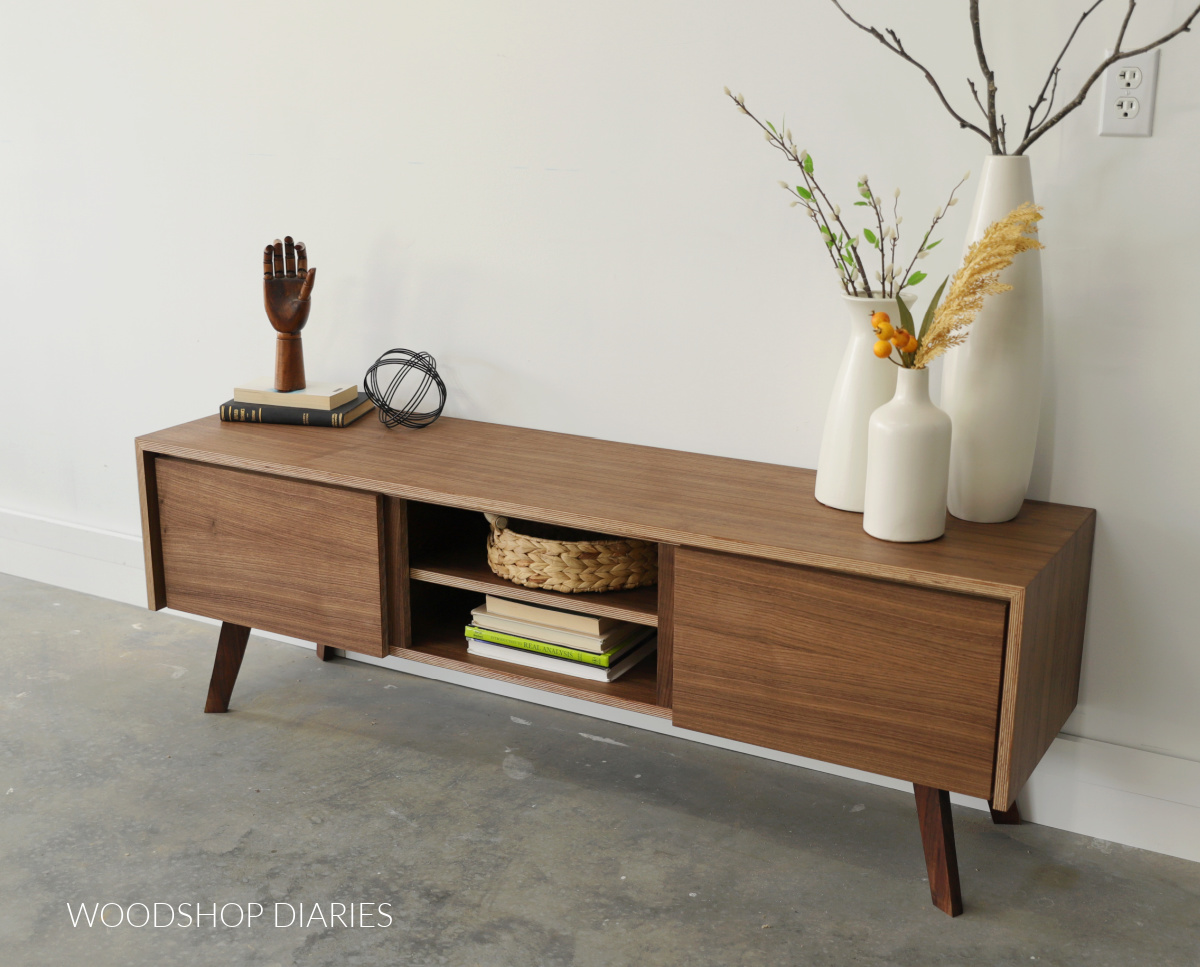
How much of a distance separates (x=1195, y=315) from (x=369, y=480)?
1322 millimetres

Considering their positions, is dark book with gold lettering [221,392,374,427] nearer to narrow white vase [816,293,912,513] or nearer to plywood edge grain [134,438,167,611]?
plywood edge grain [134,438,167,611]

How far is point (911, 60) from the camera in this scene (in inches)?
62.7

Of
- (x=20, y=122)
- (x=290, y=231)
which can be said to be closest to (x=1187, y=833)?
(x=290, y=231)

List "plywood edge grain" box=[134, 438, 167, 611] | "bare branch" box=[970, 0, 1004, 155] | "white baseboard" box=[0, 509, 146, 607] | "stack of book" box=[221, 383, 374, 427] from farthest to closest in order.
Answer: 1. "white baseboard" box=[0, 509, 146, 607]
2. "stack of book" box=[221, 383, 374, 427]
3. "plywood edge grain" box=[134, 438, 167, 611]
4. "bare branch" box=[970, 0, 1004, 155]

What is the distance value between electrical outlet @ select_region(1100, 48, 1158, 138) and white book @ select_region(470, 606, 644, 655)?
1069 millimetres

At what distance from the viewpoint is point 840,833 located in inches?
73.3

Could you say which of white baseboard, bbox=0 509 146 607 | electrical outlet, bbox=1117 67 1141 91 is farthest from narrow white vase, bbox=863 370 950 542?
white baseboard, bbox=0 509 146 607

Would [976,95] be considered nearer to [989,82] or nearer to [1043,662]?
[989,82]

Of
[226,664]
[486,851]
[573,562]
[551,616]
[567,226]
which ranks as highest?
[567,226]

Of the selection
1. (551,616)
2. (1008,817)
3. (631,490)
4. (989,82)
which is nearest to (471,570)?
(551,616)

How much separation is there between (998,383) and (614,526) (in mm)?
603

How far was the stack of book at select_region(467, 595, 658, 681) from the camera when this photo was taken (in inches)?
71.7

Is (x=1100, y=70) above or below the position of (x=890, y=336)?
above

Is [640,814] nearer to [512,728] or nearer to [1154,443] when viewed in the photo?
[512,728]
